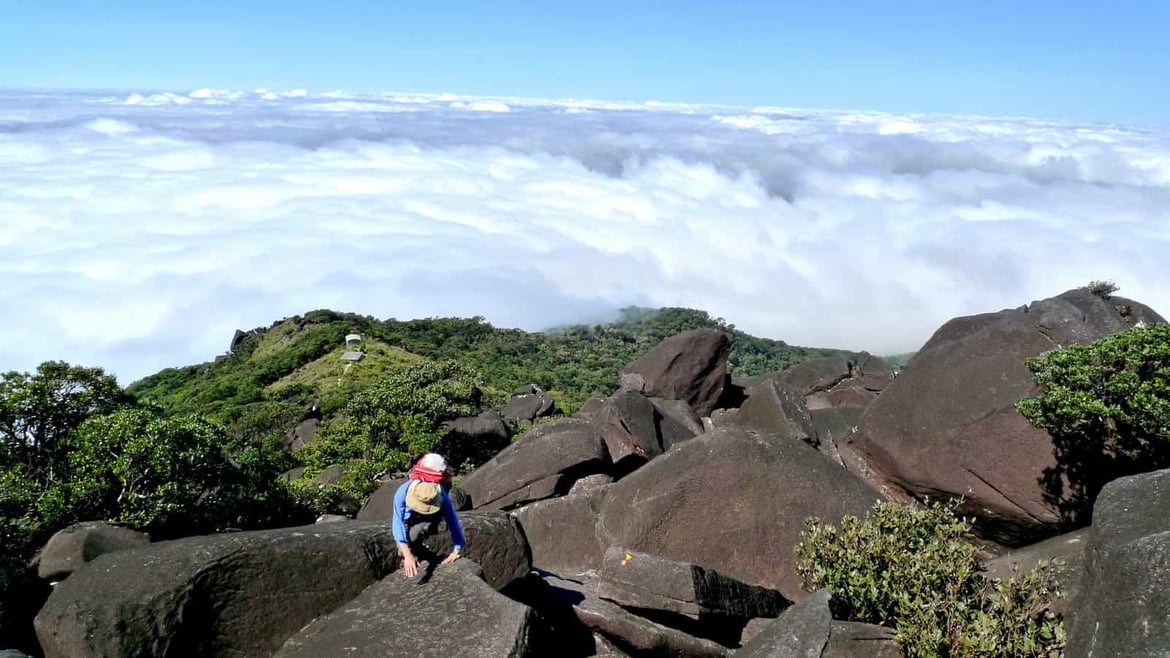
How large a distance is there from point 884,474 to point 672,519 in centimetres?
601

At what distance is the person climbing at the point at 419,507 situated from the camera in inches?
378

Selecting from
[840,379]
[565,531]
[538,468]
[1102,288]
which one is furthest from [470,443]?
[1102,288]

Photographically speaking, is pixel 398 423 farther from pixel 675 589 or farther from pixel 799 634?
pixel 799 634

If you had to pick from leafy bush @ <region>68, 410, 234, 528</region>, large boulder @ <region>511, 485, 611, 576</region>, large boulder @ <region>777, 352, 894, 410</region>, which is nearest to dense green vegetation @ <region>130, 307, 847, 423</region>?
large boulder @ <region>777, 352, 894, 410</region>

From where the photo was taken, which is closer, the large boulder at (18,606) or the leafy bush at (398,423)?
the large boulder at (18,606)

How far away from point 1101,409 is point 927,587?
5460 mm

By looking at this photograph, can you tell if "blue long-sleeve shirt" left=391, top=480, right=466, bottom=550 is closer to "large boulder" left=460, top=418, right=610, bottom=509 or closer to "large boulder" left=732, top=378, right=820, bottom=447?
"large boulder" left=460, top=418, right=610, bottom=509

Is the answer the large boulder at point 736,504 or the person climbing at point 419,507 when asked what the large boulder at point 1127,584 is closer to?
the large boulder at point 736,504

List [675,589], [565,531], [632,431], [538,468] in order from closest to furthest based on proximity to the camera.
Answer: [675,589], [565,531], [538,468], [632,431]

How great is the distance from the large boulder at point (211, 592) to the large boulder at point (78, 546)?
270cm

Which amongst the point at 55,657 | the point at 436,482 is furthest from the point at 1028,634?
the point at 55,657

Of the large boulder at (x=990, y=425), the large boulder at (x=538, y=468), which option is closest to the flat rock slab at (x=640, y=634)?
the large boulder at (x=990, y=425)

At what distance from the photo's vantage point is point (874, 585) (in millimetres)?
10867

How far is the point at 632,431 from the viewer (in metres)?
21.6
